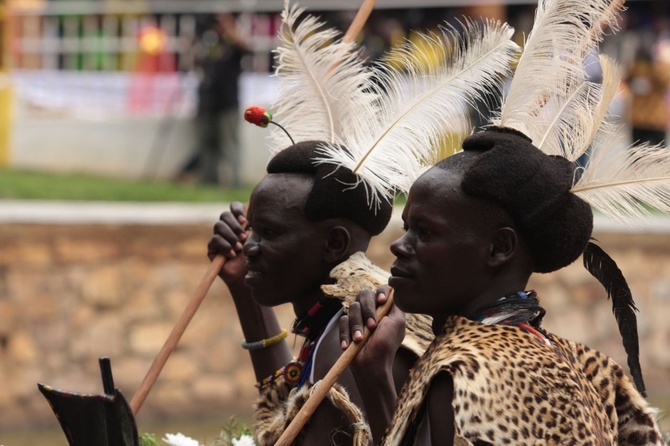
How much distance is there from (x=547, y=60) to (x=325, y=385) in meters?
→ 1.06

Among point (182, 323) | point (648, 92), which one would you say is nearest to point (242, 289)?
point (182, 323)

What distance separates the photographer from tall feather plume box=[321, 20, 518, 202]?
3.87m

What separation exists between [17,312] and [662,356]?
543cm

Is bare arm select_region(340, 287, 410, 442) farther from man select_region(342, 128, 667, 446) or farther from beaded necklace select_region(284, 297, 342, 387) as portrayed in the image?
beaded necklace select_region(284, 297, 342, 387)

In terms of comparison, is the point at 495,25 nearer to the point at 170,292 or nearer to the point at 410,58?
the point at 410,58

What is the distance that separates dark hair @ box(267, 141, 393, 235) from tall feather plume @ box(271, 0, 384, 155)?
151 mm

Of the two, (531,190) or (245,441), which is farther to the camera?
(245,441)

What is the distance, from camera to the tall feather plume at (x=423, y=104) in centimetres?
387

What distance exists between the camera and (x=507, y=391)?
3.02 metres

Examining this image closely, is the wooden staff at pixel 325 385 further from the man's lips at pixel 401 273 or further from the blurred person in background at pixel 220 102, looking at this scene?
the blurred person in background at pixel 220 102

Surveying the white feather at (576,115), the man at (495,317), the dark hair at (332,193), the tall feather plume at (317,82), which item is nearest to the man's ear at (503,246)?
the man at (495,317)

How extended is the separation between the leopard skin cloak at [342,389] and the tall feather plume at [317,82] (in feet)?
1.57

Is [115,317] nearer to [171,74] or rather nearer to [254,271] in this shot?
[254,271]

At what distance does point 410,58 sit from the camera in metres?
4.07
